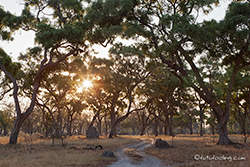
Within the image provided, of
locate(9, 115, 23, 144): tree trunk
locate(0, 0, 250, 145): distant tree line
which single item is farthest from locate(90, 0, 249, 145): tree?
locate(9, 115, 23, 144): tree trunk

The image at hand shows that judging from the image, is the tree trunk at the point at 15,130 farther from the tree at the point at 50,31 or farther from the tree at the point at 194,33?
the tree at the point at 194,33

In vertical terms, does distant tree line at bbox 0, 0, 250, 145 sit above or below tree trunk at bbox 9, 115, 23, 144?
above

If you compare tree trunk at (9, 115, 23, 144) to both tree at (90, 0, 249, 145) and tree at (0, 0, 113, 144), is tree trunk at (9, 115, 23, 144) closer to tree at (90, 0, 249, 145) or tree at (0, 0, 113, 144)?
tree at (0, 0, 113, 144)

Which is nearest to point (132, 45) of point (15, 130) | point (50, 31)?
point (50, 31)

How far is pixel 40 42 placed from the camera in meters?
18.7

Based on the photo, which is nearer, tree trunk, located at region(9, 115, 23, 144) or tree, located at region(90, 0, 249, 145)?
tree, located at region(90, 0, 249, 145)

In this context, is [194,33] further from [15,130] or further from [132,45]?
[15,130]

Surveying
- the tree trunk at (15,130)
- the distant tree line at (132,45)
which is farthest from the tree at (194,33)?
the tree trunk at (15,130)

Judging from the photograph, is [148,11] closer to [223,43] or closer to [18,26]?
[223,43]

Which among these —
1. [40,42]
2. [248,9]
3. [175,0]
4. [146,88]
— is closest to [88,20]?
[40,42]

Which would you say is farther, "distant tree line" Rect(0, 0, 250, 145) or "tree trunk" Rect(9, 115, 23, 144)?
"tree trunk" Rect(9, 115, 23, 144)

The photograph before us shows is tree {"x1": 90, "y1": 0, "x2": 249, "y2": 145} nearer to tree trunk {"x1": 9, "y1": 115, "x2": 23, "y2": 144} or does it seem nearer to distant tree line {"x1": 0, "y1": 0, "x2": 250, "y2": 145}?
distant tree line {"x1": 0, "y1": 0, "x2": 250, "y2": 145}

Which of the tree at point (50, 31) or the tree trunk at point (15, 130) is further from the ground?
the tree at point (50, 31)

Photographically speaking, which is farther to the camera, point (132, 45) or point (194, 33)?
point (132, 45)
